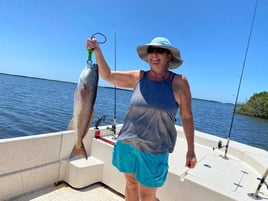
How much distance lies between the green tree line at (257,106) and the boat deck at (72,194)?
4193cm

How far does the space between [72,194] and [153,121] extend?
1635mm

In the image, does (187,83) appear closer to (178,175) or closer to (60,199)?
(178,175)

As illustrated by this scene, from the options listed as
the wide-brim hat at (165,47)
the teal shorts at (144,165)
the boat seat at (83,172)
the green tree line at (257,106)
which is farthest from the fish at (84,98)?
the green tree line at (257,106)

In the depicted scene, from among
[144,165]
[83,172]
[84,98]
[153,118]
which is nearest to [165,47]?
[153,118]

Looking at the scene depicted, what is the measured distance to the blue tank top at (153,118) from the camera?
1.48 metres

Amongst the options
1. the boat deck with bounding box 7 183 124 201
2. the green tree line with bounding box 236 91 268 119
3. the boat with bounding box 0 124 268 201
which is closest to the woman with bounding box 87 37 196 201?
the boat with bounding box 0 124 268 201

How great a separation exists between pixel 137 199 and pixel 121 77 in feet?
3.23

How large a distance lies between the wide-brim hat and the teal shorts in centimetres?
70

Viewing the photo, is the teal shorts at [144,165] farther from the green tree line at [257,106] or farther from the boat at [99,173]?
the green tree line at [257,106]

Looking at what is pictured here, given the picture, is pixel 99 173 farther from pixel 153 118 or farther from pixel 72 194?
pixel 153 118

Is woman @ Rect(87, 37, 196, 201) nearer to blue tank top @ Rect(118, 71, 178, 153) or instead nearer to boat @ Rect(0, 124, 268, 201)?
blue tank top @ Rect(118, 71, 178, 153)

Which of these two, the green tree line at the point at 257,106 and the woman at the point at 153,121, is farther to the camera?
the green tree line at the point at 257,106

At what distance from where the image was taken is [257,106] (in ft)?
131

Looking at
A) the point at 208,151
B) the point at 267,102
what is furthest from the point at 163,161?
the point at 267,102
